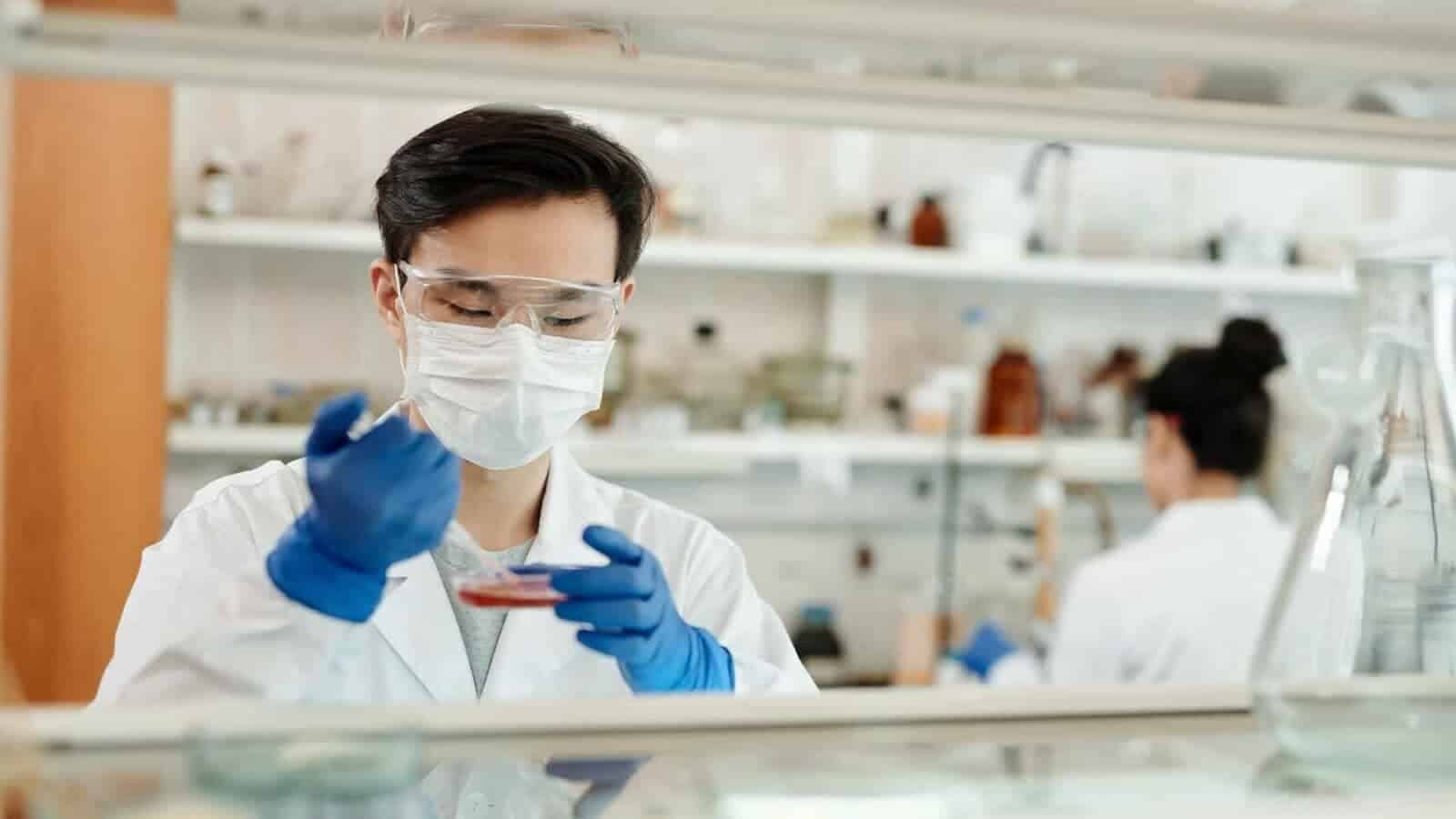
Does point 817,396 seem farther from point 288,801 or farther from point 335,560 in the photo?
point 288,801

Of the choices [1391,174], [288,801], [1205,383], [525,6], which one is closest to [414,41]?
[525,6]

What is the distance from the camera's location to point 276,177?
9.68ft

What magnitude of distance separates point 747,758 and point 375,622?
2.20 ft

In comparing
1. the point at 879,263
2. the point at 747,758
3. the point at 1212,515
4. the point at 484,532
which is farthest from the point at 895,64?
the point at 879,263

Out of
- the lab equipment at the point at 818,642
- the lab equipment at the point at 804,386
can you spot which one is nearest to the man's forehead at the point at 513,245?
the lab equipment at the point at 804,386

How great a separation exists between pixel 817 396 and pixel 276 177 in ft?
4.54

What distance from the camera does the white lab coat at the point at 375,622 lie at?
894 mm

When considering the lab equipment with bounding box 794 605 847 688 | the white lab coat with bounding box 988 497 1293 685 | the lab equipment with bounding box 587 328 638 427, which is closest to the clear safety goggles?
the white lab coat with bounding box 988 497 1293 685

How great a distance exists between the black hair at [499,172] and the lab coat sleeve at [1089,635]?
1.35m

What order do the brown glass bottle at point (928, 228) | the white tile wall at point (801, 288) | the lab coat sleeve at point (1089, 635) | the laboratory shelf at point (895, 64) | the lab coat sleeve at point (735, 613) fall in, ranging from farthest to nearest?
the brown glass bottle at point (928, 228)
the white tile wall at point (801, 288)
the lab coat sleeve at point (1089, 635)
the lab coat sleeve at point (735, 613)
the laboratory shelf at point (895, 64)

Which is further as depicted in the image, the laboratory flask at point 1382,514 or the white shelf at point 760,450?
the white shelf at point 760,450

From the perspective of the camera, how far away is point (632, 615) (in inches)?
36.9

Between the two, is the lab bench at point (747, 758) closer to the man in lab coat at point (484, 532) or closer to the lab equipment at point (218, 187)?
the man in lab coat at point (484, 532)

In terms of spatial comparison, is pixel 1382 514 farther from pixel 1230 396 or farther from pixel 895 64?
pixel 1230 396
